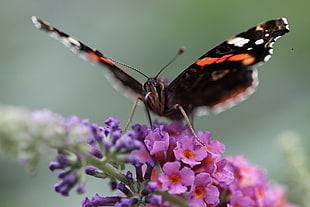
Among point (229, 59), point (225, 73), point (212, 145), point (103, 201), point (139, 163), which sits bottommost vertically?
point (103, 201)

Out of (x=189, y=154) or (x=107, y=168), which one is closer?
(x=107, y=168)

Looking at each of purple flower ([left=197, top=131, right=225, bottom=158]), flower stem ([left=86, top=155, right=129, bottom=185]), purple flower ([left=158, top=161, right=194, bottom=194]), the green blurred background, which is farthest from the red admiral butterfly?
the green blurred background

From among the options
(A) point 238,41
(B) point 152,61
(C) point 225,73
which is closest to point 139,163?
(A) point 238,41

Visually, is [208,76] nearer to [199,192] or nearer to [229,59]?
[229,59]

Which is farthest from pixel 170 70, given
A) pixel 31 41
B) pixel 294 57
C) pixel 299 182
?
pixel 299 182

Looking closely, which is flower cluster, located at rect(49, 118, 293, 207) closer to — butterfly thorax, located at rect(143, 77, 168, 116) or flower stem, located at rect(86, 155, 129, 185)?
flower stem, located at rect(86, 155, 129, 185)

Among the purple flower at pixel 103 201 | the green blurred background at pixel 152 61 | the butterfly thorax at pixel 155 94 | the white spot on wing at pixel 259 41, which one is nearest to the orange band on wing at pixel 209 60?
the white spot on wing at pixel 259 41

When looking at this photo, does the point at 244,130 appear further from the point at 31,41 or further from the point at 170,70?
the point at 31,41

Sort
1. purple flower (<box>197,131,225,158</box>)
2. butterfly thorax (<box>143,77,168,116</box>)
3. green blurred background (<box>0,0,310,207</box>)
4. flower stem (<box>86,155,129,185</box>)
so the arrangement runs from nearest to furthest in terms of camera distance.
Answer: flower stem (<box>86,155,129,185</box>), purple flower (<box>197,131,225,158</box>), butterfly thorax (<box>143,77,168,116</box>), green blurred background (<box>0,0,310,207</box>)
